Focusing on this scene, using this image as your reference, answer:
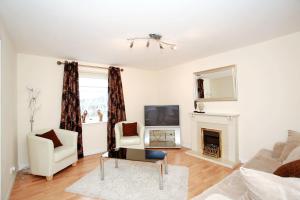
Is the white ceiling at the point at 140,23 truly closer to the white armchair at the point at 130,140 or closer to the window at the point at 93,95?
the window at the point at 93,95

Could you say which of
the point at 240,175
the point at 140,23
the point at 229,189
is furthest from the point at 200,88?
the point at 240,175

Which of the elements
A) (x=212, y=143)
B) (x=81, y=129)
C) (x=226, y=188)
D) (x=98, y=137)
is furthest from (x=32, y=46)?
(x=212, y=143)

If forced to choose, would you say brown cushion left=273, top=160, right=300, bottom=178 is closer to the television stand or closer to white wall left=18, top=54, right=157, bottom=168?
the television stand

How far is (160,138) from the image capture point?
5195 mm

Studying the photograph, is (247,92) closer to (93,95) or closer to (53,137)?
(93,95)

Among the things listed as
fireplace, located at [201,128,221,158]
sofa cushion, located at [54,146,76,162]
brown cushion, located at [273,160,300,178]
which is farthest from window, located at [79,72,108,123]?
brown cushion, located at [273,160,300,178]

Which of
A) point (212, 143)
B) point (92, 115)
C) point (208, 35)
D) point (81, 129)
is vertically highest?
point (208, 35)

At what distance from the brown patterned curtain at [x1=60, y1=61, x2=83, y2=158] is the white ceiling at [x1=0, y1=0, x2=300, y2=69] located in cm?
72

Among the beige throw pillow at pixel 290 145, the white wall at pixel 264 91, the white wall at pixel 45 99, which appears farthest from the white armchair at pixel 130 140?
the beige throw pillow at pixel 290 145

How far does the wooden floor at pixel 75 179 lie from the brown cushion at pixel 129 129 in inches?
36.9

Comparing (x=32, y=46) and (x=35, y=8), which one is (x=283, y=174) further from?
(x=32, y=46)

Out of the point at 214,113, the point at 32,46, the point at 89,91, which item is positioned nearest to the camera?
the point at 32,46

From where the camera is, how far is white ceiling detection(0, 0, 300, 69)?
189 centimetres

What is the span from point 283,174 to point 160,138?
4.06 metres
